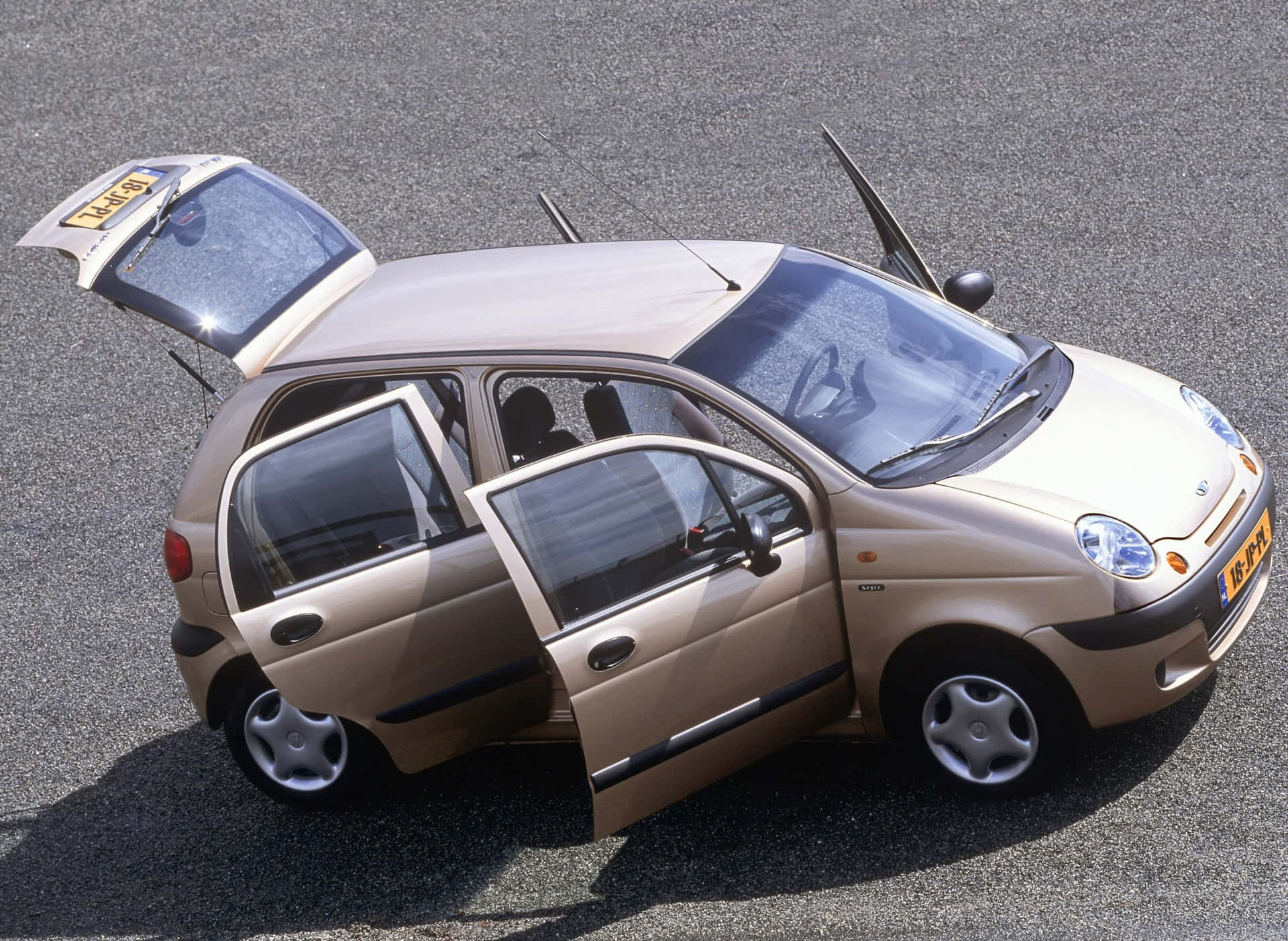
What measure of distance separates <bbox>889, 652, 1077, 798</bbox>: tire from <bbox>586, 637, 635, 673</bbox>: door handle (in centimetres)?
102

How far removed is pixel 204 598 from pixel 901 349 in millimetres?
2937

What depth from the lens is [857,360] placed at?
524 centimetres

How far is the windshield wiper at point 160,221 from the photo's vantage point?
5328mm

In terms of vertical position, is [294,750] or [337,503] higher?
[337,503]

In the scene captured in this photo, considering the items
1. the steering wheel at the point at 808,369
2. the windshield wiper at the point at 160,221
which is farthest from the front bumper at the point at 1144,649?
the windshield wiper at the point at 160,221

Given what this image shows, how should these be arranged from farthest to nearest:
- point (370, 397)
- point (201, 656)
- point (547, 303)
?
point (201, 656) → point (547, 303) → point (370, 397)

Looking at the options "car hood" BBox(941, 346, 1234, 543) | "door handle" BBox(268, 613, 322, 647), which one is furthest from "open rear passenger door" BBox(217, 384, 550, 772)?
"car hood" BBox(941, 346, 1234, 543)

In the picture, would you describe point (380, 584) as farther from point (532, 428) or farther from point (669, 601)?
point (669, 601)

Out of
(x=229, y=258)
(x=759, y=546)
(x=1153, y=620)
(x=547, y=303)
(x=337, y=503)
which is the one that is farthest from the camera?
(x=229, y=258)

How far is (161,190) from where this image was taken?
5.63m

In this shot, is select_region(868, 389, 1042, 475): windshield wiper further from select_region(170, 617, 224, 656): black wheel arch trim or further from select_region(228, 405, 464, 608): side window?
select_region(170, 617, 224, 656): black wheel arch trim

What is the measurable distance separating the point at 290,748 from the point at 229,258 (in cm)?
201

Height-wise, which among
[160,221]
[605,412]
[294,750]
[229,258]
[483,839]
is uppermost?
[160,221]

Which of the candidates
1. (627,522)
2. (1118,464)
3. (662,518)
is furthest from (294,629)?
(1118,464)
